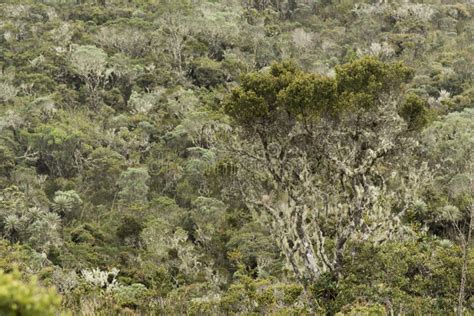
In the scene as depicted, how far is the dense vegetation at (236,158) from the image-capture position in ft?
29.1

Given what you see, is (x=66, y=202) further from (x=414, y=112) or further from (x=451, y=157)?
(x=451, y=157)

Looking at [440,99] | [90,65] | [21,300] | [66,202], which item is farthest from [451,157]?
[21,300]

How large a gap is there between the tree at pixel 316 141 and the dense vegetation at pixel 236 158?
0.04 meters

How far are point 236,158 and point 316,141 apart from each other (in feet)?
5.56

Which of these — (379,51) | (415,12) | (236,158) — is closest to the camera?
(236,158)

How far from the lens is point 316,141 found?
10.2m

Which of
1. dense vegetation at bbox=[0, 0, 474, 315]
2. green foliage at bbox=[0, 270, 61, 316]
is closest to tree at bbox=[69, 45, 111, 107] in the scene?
dense vegetation at bbox=[0, 0, 474, 315]

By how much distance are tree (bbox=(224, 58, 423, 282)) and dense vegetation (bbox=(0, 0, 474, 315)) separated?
40 millimetres

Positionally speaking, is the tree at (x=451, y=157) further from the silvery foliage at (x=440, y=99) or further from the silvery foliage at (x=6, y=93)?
the silvery foliage at (x=6, y=93)

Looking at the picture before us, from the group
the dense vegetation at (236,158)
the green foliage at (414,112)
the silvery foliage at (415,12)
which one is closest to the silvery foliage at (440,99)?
the dense vegetation at (236,158)

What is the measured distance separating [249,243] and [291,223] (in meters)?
7.06

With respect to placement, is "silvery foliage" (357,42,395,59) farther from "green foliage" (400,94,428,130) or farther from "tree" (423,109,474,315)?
"green foliage" (400,94,428,130)

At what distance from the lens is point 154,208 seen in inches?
782

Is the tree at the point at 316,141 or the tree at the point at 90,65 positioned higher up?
the tree at the point at 316,141
